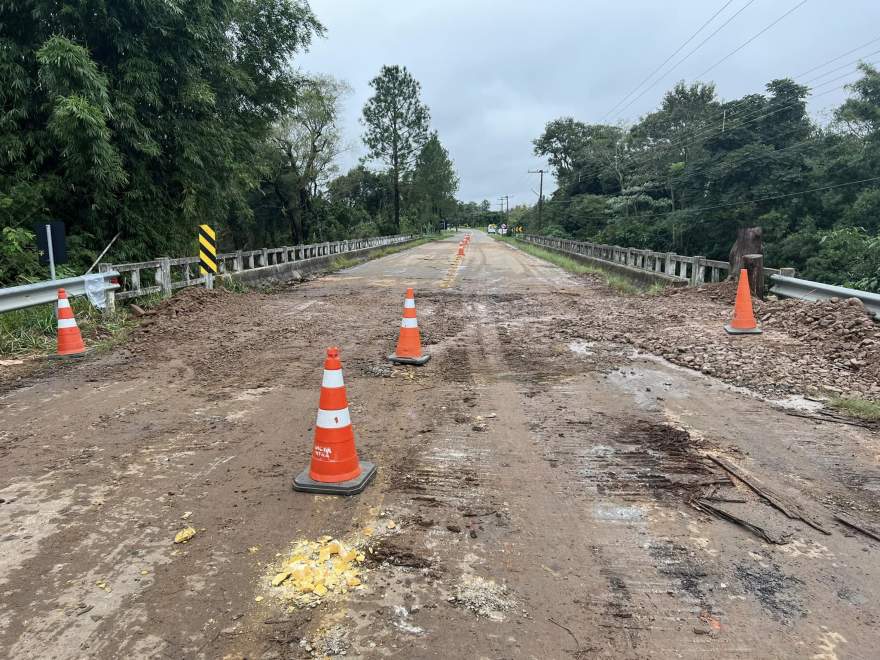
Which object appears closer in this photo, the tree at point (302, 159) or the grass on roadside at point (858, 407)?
the grass on roadside at point (858, 407)

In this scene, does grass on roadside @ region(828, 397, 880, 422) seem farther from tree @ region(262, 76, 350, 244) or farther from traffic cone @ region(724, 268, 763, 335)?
tree @ region(262, 76, 350, 244)

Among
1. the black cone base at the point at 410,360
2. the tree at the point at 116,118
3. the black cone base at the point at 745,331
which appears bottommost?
the black cone base at the point at 410,360

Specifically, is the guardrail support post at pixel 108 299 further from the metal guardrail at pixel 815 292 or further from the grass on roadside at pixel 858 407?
→ the metal guardrail at pixel 815 292

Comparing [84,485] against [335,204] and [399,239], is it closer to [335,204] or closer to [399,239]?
[399,239]

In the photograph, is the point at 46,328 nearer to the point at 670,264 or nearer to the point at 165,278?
the point at 165,278

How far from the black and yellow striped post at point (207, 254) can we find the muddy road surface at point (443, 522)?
683cm

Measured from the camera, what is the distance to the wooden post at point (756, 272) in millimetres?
9484

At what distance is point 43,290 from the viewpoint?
25.9 ft

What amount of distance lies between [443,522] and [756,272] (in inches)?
341

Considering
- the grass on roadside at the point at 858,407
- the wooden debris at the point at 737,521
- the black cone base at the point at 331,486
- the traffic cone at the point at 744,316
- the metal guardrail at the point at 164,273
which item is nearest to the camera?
the wooden debris at the point at 737,521

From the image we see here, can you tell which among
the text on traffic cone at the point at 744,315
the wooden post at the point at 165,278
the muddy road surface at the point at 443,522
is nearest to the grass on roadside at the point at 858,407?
the muddy road surface at the point at 443,522

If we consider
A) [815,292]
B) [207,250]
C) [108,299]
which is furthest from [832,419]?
[207,250]

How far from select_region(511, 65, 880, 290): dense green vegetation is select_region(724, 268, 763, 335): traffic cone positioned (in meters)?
10.3

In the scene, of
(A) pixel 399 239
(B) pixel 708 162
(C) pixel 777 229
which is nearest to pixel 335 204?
(A) pixel 399 239
